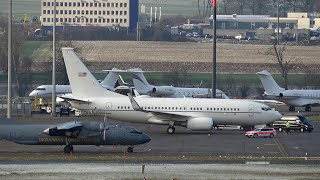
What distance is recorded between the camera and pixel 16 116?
101062 mm

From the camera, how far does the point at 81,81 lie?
293ft

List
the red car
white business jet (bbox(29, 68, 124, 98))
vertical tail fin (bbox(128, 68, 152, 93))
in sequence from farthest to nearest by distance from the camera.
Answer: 1. vertical tail fin (bbox(128, 68, 152, 93))
2. white business jet (bbox(29, 68, 124, 98))
3. the red car

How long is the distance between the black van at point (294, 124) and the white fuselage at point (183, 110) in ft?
8.78

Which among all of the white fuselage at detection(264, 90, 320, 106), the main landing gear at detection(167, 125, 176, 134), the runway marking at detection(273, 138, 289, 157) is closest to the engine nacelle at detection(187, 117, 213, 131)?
the main landing gear at detection(167, 125, 176, 134)

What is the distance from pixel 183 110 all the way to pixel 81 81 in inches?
317

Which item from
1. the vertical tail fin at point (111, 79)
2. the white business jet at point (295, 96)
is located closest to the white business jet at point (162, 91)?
the vertical tail fin at point (111, 79)

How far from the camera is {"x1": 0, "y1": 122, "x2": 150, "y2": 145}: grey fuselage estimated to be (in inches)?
2859

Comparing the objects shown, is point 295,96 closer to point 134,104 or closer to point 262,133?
point 262,133

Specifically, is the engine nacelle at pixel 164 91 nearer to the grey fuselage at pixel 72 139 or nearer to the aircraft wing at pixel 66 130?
the grey fuselage at pixel 72 139

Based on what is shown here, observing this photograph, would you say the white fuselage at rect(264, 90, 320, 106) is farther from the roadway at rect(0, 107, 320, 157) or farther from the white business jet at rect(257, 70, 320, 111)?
the roadway at rect(0, 107, 320, 157)

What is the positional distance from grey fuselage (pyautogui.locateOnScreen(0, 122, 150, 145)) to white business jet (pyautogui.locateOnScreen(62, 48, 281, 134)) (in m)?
13.3

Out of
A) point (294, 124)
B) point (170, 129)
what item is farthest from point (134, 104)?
point (294, 124)

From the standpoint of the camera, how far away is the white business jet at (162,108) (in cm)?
8819

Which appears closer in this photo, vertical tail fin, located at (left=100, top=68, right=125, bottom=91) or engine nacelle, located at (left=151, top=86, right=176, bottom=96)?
engine nacelle, located at (left=151, top=86, right=176, bottom=96)
